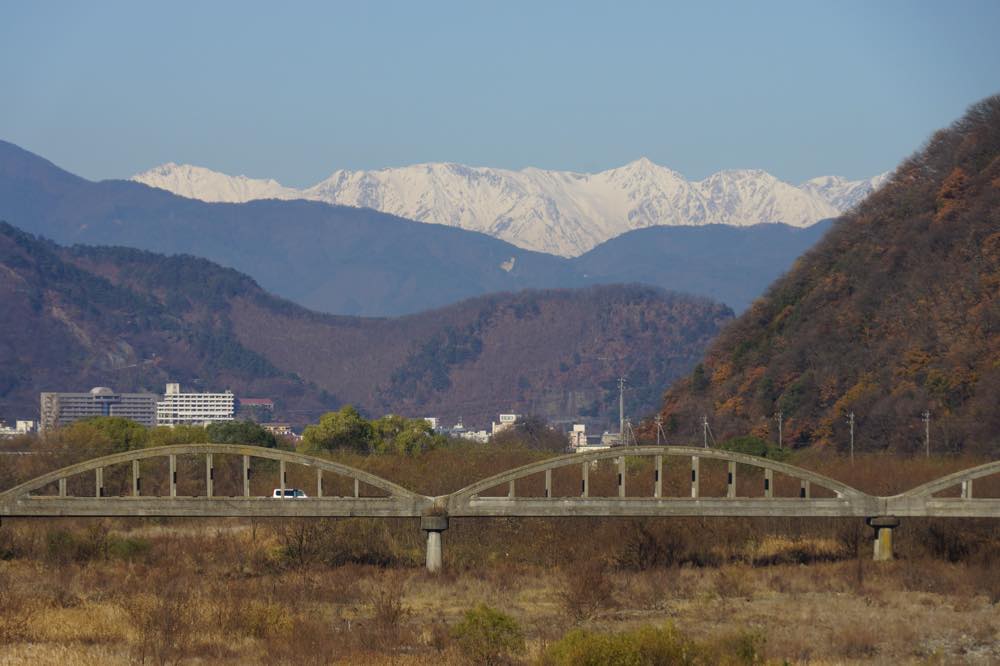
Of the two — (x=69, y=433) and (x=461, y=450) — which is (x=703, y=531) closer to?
(x=461, y=450)

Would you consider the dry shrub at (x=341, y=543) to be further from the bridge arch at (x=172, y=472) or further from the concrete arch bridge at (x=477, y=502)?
the concrete arch bridge at (x=477, y=502)

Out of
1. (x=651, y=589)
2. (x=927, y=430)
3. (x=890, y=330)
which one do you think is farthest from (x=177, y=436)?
(x=651, y=589)

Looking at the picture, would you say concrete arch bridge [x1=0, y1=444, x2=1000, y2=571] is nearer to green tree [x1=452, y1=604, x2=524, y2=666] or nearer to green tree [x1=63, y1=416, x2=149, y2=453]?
green tree [x1=452, y1=604, x2=524, y2=666]

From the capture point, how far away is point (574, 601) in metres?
51.5

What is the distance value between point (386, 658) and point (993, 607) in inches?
816

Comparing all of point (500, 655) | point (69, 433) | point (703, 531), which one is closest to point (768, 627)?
point (500, 655)

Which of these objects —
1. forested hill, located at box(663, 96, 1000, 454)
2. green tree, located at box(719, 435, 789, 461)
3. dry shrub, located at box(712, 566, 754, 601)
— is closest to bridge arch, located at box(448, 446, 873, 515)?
dry shrub, located at box(712, 566, 754, 601)

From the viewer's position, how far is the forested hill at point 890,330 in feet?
371

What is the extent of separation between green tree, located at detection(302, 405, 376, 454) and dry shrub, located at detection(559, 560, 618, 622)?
233 feet

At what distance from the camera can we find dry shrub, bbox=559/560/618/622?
5059 centimetres

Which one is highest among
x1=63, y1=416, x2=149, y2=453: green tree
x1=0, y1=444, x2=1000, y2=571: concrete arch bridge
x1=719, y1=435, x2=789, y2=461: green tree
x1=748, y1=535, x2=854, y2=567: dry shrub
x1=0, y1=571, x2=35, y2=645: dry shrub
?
x1=63, y1=416, x2=149, y2=453: green tree

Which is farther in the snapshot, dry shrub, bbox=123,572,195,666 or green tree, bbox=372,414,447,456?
green tree, bbox=372,414,447,456

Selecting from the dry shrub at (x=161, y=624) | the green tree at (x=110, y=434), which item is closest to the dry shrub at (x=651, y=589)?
the dry shrub at (x=161, y=624)

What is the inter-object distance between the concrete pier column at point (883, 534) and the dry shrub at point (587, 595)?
11097 millimetres
